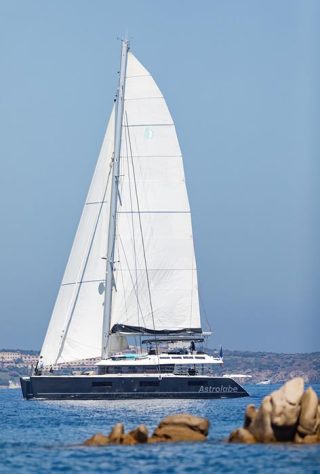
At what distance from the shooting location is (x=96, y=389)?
68625mm

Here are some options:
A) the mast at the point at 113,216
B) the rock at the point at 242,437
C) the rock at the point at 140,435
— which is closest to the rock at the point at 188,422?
the rock at the point at 140,435

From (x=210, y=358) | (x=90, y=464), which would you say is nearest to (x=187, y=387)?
(x=210, y=358)

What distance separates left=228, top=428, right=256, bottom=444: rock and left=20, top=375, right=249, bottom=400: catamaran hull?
26.3 meters

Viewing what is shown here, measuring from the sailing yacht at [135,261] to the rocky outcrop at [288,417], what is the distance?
30180 millimetres

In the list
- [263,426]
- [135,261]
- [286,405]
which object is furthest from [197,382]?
[286,405]

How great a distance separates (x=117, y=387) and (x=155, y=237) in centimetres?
866

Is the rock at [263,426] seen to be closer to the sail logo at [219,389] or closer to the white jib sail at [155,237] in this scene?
the sail logo at [219,389]

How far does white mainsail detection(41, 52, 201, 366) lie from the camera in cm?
7144

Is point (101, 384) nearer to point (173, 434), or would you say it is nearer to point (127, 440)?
point (173, 434)

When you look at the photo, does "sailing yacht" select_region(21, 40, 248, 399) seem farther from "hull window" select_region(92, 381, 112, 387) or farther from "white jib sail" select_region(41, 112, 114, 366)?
"hull window" select_region(92, 381, 112, 387)

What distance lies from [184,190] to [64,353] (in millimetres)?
11060

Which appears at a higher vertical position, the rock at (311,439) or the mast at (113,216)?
the mast at (113,216)

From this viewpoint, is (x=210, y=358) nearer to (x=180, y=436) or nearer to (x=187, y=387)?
(x=187, y=387)

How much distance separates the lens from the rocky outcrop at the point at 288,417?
128ft
